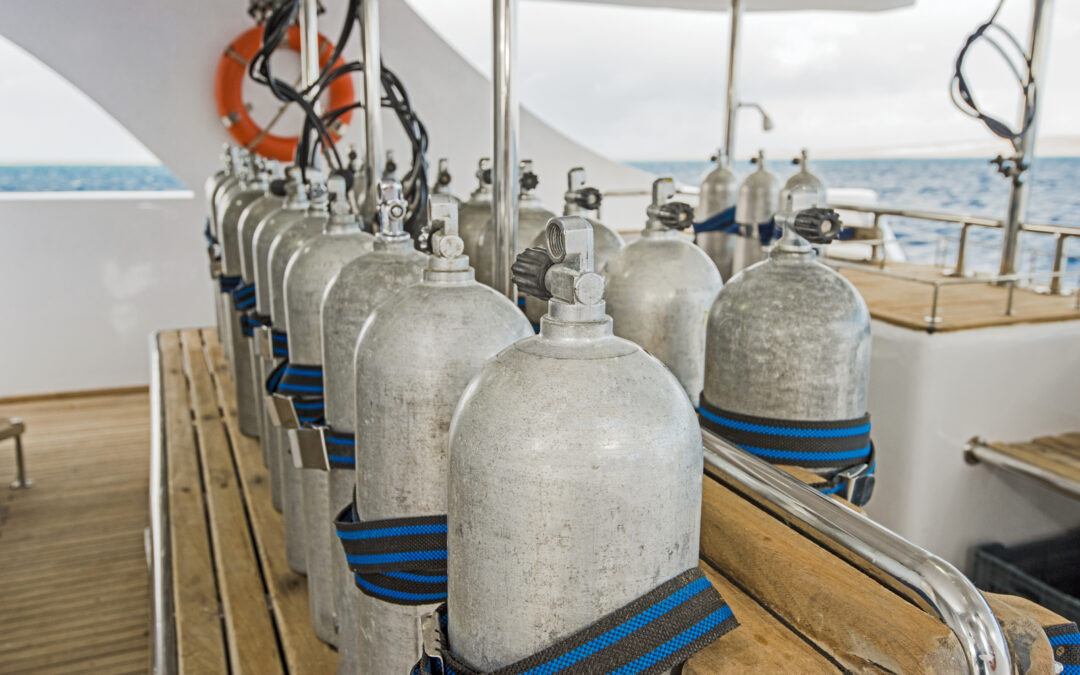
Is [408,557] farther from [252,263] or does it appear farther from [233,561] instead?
[252,263]

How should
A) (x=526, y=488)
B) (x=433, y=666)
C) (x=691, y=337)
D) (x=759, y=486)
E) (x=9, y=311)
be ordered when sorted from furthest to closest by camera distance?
(x=9, y=311) → (x=691, y=337) → (x=759, y=486) → (x=433, y=666) → (x=526, y=488)

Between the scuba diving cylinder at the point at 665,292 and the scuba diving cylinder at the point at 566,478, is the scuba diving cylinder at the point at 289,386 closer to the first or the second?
the scuba diving cylinder at the point at 665,292

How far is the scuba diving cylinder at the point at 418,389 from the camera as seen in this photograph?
0.79 metres

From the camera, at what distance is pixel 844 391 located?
1.07m

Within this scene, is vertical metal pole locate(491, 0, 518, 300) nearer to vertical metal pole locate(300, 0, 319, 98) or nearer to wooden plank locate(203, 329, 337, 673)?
wooden plank locate(203, 329, 337, 673)

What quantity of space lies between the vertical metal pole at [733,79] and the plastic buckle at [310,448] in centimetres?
122

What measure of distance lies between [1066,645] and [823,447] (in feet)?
1.31

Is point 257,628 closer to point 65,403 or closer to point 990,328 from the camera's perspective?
point 990,328

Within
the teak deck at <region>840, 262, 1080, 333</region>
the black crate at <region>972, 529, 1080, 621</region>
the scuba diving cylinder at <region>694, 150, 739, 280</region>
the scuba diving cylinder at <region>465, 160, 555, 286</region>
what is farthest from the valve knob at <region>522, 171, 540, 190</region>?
the black crate at <region>972, 529, 1080, 621</region>

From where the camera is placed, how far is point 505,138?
1.07m

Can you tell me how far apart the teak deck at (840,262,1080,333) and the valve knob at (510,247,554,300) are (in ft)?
6.63

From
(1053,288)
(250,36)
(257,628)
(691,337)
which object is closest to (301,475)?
(257,628)

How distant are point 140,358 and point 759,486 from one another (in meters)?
4.63

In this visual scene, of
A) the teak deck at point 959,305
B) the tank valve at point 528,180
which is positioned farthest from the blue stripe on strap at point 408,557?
the teak deck at point 959,305
